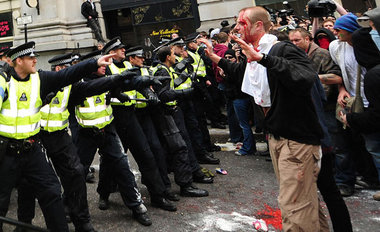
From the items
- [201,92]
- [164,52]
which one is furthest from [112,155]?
[201,92]

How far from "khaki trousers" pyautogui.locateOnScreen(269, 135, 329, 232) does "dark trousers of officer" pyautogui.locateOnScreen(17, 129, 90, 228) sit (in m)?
2.20

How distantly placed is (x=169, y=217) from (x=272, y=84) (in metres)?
2.29

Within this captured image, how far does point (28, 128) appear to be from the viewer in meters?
3.23

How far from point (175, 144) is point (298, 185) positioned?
8.01 feet

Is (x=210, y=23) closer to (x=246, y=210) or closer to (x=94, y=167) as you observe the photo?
(x=94, y=167)

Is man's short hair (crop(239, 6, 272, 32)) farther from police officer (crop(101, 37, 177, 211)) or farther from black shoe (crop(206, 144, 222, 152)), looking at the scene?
black shoe (crop(206, 144, 222, 152))

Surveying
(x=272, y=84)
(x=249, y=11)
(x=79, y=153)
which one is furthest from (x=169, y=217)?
(x=249, y=11)

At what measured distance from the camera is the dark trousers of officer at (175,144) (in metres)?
4.88

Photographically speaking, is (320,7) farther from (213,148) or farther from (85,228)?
(85,228)

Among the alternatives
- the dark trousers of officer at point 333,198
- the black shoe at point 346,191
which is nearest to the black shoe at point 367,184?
the black shoe at point 346,191

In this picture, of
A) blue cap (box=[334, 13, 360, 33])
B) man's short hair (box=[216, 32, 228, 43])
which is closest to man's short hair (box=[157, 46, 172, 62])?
blue cap (box=[334, 13, 360, 33])

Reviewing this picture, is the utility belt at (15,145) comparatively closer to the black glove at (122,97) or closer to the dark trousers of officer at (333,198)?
the black glove at (122,97)

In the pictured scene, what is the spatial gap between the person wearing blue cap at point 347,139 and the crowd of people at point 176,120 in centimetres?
1

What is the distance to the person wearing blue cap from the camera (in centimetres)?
420
